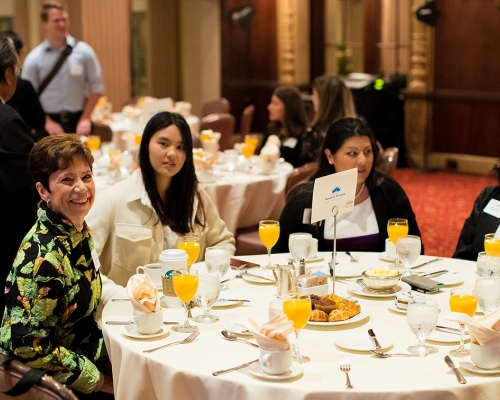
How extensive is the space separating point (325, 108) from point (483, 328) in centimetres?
399

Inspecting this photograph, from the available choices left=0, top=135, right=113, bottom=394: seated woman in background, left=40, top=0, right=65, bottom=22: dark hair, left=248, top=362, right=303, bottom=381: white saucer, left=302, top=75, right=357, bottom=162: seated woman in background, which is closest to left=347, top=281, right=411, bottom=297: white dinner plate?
left=248, top=362, right=303, bottom=381: white saucer

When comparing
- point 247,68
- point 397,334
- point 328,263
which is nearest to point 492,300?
point 397,334

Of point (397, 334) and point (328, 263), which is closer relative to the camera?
point (397, 334)

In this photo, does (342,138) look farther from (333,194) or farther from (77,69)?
(77,69)

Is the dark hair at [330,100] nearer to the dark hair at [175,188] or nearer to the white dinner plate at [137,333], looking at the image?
the dark hair at [175,188]

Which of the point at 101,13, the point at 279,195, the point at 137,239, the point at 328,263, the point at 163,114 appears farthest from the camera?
the point at 101,13

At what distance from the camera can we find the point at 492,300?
2.38m

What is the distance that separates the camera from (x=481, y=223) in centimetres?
363

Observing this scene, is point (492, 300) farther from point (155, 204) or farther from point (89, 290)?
point (155, 204)

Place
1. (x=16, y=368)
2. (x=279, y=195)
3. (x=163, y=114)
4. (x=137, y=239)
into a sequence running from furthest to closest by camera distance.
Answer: (x=279, y=195), (x=163, y=114), (x=137, y=239), (x=16, y=368)

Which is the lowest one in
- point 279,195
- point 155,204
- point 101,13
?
point 279,195

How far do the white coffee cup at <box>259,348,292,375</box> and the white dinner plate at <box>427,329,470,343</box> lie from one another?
48cm

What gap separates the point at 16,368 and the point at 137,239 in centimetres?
152

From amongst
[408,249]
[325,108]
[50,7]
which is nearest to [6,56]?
[408,249]
